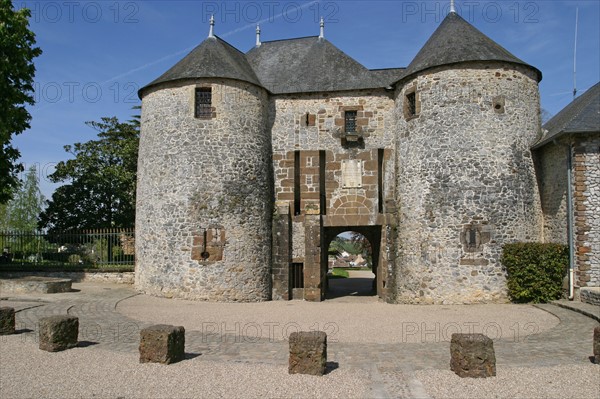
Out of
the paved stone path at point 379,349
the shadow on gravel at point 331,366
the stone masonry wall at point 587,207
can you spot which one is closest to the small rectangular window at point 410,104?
the stone masonry wall at point 587,207

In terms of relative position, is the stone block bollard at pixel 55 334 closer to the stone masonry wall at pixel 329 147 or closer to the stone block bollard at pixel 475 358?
the stone block bollard at pixel 475 358

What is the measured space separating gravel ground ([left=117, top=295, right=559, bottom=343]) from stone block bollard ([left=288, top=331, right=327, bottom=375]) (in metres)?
2.74

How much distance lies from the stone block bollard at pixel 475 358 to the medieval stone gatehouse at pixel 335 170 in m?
8.37

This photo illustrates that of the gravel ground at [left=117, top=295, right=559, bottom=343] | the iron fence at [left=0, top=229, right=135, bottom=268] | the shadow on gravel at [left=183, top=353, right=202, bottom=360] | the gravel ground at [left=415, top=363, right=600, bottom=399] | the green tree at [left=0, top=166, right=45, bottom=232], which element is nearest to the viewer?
the gravel ground at [left=415, top=363, right=600, bottom=399]

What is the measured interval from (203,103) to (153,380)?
11423mm

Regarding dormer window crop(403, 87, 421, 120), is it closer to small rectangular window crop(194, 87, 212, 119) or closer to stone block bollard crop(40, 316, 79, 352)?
small rectangular window crop(194, 87, 212, 119)

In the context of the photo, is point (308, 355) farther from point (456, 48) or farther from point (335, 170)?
point (456, 48)

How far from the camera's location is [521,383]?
6.68m

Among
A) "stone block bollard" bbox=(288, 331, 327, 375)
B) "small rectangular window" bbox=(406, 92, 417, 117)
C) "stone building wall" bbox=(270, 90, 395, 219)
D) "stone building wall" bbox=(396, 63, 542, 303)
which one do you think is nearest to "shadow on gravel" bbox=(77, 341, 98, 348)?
"stone block bollard" bbox=(288, 331, 327, 375)

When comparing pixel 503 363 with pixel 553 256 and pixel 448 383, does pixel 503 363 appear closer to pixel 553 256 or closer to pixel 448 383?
pixel 448 383

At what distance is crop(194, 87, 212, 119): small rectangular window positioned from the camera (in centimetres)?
1673

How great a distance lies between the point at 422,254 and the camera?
15.7m

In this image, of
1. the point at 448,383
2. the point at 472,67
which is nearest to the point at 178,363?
the point at 448,383

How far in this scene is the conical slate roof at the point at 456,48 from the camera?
1568cm
